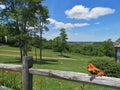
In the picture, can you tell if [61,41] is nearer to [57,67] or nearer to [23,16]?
[23,16]

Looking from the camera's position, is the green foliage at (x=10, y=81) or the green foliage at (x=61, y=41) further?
the green foliage at (x=61, y=41)

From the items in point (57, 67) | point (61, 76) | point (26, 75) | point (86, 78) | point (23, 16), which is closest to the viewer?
point (86, 78)

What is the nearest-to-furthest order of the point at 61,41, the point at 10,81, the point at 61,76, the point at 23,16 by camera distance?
the point at 61,76, the point at 10,81, the point at 23,16, the point at 61,41

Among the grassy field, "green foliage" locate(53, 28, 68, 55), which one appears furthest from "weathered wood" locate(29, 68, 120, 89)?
"green foliage" locate(53, 28, 68, 55)

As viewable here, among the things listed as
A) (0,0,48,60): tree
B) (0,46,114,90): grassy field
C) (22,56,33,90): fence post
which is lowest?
(0,46,114,90): grassy field

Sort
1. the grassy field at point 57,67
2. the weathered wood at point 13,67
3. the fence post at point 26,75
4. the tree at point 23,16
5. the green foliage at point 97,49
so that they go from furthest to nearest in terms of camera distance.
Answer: the green foliage at point 97,49
the tree at point 23,16
the grassy field at point 57,67
the weathered wood at point 13,67
the fence post at point 26,75

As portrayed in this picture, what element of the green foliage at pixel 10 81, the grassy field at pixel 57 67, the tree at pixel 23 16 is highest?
the tree at pixel 23 16

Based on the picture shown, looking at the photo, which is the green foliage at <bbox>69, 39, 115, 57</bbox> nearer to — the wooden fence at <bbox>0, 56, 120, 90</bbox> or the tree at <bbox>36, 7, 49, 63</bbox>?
the tree at <bbox>36, 7, 49, 63</bbox>

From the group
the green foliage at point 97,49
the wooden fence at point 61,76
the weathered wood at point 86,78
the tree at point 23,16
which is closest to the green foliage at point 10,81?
the wooden fence at point 61,76

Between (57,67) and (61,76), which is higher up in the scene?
(61,76)

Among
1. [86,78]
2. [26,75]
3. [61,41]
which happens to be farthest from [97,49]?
[86,78]

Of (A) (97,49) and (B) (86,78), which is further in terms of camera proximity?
(A) (97,49)

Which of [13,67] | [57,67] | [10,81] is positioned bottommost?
[57,67]

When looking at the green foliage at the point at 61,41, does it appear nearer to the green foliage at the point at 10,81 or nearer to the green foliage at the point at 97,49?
the green foliage at the point at 97,49
